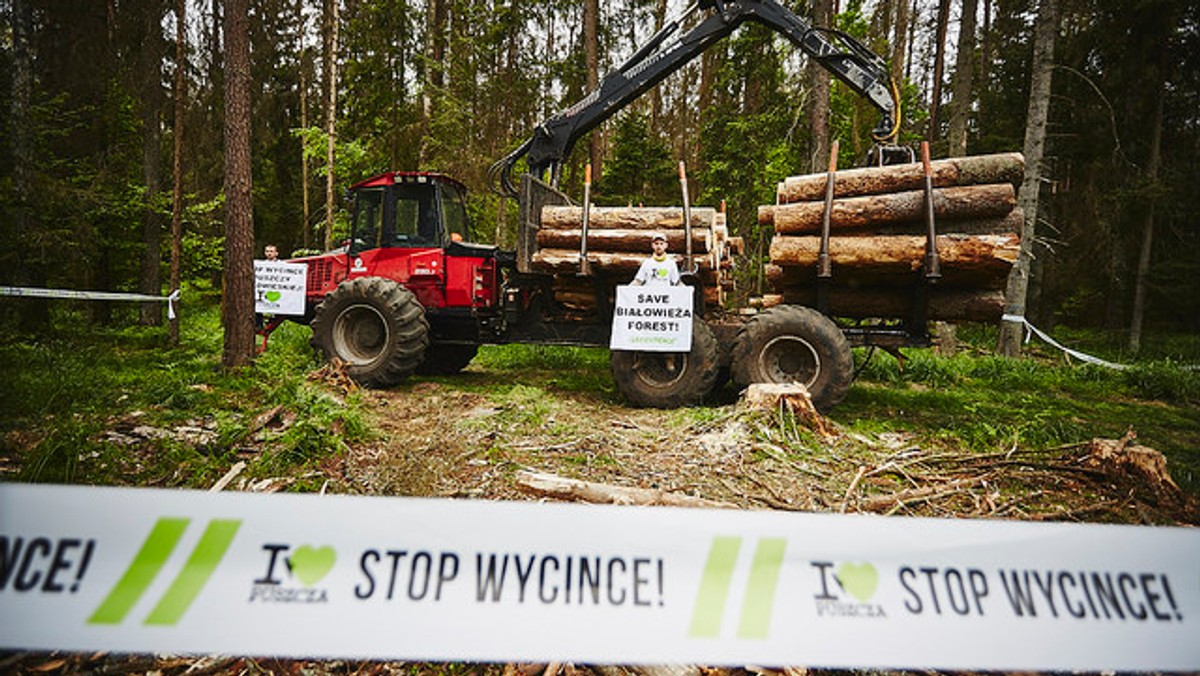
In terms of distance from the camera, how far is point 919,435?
4.91 metres

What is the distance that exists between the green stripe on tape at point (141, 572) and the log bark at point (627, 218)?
17.8 ft

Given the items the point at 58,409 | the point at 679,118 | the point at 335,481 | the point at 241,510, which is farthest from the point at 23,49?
the point at 679,118

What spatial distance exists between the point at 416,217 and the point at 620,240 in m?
3.06

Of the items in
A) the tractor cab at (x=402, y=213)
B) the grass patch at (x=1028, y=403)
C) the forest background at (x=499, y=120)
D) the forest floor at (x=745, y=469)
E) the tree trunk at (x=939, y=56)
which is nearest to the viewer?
the forest floor at (x=745, y=469)

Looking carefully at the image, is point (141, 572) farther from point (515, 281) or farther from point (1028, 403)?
point (1028, 403)

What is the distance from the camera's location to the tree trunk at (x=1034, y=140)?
10242 millimetres

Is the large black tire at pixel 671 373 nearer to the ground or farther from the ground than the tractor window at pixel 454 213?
nearer to the ground

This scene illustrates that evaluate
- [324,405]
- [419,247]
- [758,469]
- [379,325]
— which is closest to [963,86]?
[419,247]

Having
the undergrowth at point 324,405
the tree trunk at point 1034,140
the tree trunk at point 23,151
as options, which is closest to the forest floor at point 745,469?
the undergrowth at point 324,405

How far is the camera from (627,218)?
627 centimetres

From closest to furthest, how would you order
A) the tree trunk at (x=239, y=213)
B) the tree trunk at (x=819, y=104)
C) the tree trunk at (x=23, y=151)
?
1. the tree trunk at (x=239, y=213)
2. the tree trunk at (x=23, y=151)
3. the tree trunk at (x=819, y=104)

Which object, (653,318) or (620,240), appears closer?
(653,318)

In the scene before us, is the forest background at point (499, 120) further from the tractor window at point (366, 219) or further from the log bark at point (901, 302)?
the log bark at point (901, 302)

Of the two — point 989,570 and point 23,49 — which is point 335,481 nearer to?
point 989,570
